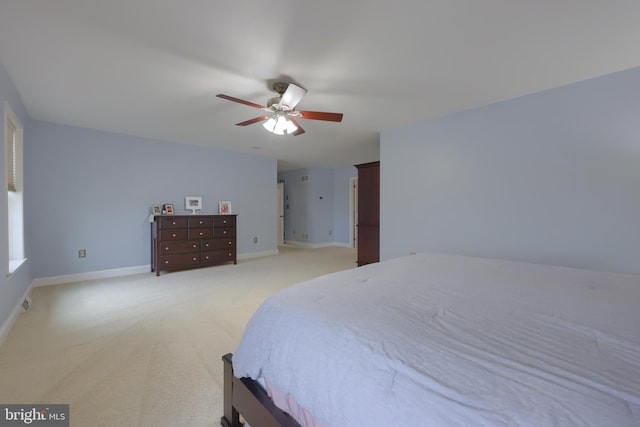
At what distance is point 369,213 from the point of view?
15.0ft

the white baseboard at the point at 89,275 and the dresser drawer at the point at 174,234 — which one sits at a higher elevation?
the dresser drawer at the point at 174,234

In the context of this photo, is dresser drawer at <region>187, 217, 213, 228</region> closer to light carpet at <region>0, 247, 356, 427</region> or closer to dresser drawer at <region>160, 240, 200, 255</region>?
dresser drawer at <region>160, 240, 200, 255</region>

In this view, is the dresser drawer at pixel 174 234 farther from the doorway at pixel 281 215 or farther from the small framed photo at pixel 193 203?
the doorway at pixel 281 215

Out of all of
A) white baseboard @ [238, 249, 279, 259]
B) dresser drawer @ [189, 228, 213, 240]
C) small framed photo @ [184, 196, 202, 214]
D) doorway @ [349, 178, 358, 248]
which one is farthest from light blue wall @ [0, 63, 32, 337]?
doorway @ [349, 178, 358, 248]

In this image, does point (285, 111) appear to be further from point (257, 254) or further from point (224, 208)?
point (257, 254)

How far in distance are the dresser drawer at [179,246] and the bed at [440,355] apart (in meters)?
3.42

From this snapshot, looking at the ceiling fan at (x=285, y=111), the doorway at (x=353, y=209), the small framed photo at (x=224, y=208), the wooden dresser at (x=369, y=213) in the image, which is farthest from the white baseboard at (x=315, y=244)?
the ceiling fan at (x=285, y=111)

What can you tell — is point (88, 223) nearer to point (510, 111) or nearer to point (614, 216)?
point (510, 111)

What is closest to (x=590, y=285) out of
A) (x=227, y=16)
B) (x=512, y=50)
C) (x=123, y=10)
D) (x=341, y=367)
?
(x=341, y=367)

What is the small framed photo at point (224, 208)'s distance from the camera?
17.2 ft

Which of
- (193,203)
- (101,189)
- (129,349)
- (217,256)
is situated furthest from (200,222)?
(129,349)

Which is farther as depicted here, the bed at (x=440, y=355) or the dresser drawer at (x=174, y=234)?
the dresser drawer at (x=174, y=234)

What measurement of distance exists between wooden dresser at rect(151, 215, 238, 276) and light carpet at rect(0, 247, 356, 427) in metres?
0.65

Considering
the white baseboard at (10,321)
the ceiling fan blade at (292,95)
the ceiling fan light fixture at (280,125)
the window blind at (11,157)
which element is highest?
→ the ceiling fan blade at (292,95)
